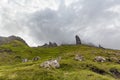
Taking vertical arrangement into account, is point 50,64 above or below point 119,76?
above

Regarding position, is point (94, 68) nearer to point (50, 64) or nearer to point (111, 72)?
point (111, 72)

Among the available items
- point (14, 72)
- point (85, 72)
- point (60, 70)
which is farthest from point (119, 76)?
point (14, 72)

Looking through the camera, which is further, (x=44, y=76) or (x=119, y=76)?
(x=119, y=76)

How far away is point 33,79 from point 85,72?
3033cm

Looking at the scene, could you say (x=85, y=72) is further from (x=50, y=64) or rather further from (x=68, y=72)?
(x=50, y=64)

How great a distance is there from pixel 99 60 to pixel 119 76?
37.1 metres

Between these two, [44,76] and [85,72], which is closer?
[44,76]

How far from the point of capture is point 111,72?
16388cm

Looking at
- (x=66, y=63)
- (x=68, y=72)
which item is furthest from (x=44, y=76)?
(x=66, y=63)

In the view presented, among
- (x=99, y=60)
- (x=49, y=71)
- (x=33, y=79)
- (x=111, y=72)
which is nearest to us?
(x=33, y=79)

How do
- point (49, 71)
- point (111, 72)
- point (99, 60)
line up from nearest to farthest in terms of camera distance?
point (49, 71)
point (111, 72)
point (99, 60)

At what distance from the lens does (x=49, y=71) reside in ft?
472

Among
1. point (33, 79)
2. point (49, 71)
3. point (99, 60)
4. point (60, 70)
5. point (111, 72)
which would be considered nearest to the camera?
point (33, 79)

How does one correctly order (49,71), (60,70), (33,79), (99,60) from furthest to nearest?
(99,60) < (60,70) < (49,71) < (33,79)
